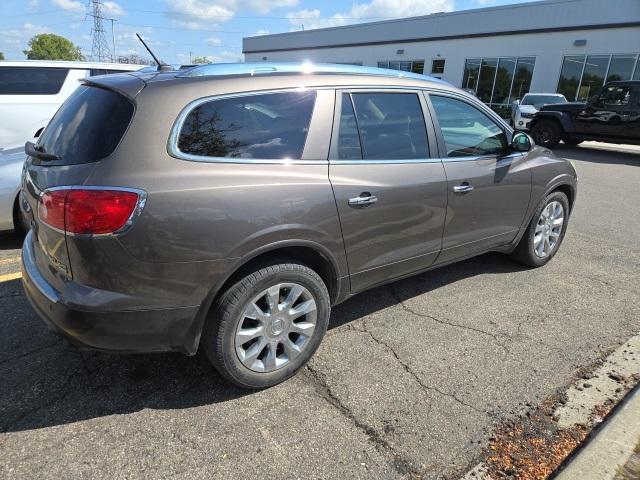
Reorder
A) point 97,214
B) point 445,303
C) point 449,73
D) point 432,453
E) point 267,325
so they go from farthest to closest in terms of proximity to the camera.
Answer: point 449,73 → point 445,303 → point 267,325 → point 432,453 → point 97,214

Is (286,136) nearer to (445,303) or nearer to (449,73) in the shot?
(445,303)

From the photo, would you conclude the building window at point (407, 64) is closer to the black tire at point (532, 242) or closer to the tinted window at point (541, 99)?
the tinted window at point (541, 99)

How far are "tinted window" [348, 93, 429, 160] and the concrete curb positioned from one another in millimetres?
1935

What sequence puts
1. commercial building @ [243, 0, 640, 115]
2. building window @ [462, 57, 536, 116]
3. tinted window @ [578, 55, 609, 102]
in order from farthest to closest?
1. building window @ [462, 57, 536, 116]
2. tinted window @ [578, 55, 609, 102]
3. commercial building @ [243, 0, 640, 115]

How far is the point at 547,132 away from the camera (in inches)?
591

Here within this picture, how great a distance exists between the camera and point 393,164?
3082 millimetres

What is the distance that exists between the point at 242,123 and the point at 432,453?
1923 mm

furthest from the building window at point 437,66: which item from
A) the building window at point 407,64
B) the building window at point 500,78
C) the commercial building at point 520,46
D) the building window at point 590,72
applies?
the building window at point 590,72

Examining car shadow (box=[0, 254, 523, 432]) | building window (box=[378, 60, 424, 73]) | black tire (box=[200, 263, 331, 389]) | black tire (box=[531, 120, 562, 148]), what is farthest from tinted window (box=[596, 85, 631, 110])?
building window (box=[378, 60, 424, 73])

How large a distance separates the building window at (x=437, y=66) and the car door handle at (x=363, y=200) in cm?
3108

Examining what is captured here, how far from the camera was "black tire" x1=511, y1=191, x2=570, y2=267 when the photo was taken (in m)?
4.38

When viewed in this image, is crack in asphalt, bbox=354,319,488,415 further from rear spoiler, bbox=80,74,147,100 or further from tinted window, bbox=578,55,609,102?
tinted window, bbox=578,55,609,102

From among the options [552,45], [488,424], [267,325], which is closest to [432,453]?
[488,424]

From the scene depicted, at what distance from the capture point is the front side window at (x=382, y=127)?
2.89 metres
